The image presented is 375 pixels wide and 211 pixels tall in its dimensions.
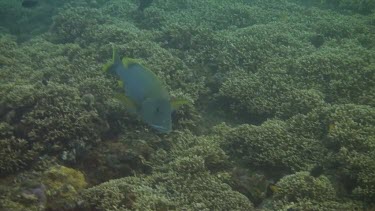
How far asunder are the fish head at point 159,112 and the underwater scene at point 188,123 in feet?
0.04

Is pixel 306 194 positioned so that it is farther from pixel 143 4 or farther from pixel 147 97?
pixel 143 4

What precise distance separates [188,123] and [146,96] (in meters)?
1.92

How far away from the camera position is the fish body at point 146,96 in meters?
4.61

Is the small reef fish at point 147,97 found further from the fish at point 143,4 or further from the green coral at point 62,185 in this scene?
the fish at point 143,4

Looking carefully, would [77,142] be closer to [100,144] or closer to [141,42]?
[100,144]

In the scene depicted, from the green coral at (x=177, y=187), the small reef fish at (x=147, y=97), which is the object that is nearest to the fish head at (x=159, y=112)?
the small reef fish at (x=147, y=97)

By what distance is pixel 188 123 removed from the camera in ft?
21.2

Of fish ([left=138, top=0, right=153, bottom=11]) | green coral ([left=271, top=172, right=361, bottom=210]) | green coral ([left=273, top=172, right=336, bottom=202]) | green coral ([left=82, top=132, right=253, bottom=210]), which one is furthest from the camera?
fish ([left=138, top=0, right=153, bottom=11])

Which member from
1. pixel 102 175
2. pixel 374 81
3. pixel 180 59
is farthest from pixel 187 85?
pixel 374 81

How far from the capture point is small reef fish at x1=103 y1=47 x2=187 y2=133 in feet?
15.1

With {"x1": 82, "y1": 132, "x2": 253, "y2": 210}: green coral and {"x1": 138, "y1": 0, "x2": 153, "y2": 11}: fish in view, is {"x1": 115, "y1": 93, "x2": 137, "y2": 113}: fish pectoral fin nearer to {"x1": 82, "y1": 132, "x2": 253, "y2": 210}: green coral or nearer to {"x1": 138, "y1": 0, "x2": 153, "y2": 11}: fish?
{"x1": 82, "y1": 132, "x2": 253, "y2": 210}: green coral

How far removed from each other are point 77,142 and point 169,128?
1504 mm

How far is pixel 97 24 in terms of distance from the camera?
10375mm

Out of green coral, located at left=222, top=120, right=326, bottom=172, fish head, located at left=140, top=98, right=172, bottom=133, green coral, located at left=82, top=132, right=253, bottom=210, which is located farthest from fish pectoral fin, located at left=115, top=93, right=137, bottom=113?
green coral, located at left=222, top=120, right=326, bottom=172
